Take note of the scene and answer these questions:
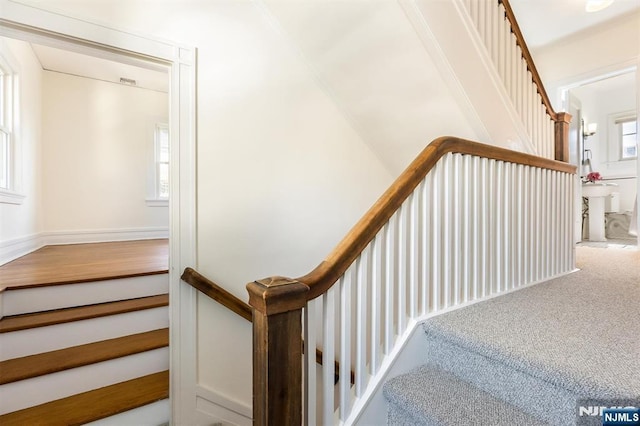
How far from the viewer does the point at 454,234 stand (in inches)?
56.4

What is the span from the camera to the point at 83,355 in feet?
5.64

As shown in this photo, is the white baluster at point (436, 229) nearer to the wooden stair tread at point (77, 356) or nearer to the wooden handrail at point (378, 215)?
the wooden handrail at point (378, 215)

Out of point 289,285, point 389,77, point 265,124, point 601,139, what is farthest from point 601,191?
point 289,285

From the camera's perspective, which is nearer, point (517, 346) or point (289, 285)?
point (289, 285)

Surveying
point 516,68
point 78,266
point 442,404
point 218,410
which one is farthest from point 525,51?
point 78,266

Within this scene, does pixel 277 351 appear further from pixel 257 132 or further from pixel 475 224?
pixel 257 132

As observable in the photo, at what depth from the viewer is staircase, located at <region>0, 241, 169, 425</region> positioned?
1.53 meters

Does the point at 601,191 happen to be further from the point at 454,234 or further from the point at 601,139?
the point at 454,234

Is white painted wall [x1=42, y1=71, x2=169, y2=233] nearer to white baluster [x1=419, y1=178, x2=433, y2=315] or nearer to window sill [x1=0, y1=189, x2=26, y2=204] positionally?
window sill [x1=0, y1=189, x2=26, y2=204]

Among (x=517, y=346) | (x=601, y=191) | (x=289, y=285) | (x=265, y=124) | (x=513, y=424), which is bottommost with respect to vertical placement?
(x=513, y=424)

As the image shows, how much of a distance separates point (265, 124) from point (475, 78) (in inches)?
52.4

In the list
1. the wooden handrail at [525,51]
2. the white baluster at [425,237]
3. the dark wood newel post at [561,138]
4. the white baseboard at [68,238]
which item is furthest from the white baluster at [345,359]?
the white baseboard at [68,238]

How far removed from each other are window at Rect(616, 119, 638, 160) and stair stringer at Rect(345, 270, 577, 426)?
21.9 feet

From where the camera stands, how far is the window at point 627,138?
549cm
